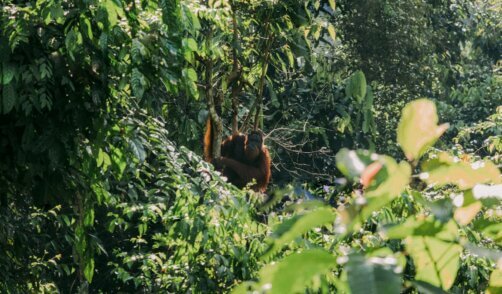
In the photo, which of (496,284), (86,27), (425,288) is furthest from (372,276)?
(86,27)

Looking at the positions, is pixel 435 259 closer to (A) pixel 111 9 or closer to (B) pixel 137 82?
(A) pixel 111 9

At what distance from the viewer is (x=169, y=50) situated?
4.11 m

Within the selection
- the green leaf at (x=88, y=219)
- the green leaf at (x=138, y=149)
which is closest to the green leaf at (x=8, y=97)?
the green leaf at (x=138, y=149)

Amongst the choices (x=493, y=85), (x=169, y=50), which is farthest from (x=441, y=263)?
(x=493, y=85)

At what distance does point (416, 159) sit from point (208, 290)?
131 inches

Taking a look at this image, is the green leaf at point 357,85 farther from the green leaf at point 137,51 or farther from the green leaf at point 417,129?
the green leaf at point 417,129

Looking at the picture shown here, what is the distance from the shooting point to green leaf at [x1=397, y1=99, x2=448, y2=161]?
1.96 ft

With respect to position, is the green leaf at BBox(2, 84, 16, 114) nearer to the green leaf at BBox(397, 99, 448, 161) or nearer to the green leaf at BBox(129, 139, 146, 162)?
the green leaf at BBox(129, 139, 146, 162)

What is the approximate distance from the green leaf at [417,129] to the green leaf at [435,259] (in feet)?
0.22

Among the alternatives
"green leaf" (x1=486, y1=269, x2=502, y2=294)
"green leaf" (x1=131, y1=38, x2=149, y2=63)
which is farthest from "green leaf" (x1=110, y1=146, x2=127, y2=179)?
"green leaf" (x1=486, y1=269, x2=502, y2=294)

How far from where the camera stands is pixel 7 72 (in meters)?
3.76

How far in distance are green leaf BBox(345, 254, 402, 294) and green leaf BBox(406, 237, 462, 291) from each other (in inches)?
3.2

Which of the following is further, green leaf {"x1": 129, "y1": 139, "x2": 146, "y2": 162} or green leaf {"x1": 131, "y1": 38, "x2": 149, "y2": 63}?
green leaf {"x1": 129, "y1": 139, "x2": 146, "y2": 162}

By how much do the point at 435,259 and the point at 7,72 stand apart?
331cm
